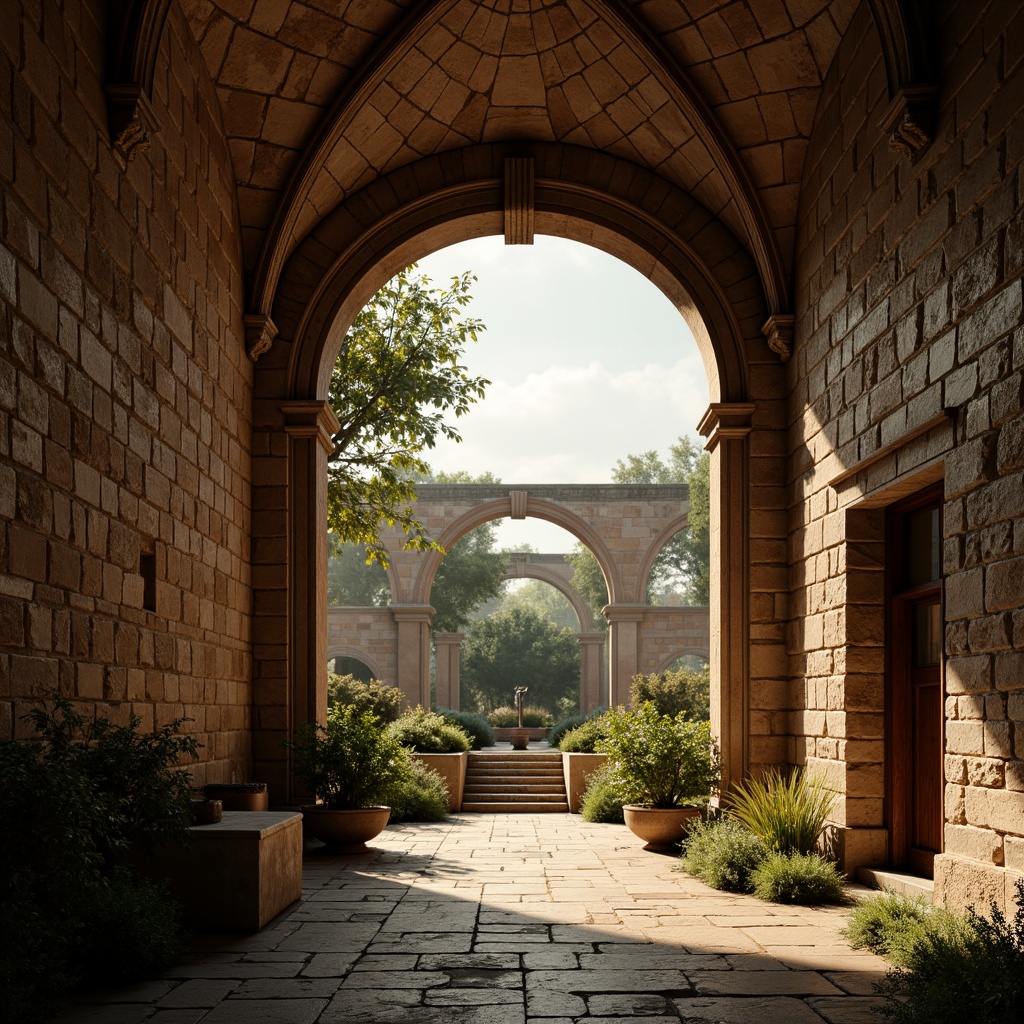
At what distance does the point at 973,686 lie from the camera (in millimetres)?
5031

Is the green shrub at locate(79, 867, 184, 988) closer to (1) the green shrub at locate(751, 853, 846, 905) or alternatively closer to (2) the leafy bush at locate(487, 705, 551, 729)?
(1) the green shrub at locate(751, 853, 846, 905)

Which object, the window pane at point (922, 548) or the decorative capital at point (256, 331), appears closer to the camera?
the window pane at point (922, 548)

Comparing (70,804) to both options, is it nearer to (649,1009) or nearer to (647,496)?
(649,1009)

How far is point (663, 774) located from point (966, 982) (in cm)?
482

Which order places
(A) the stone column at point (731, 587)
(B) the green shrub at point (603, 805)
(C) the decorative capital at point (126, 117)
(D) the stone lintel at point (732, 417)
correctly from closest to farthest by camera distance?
1. (C) the decorative capital at point (126, 117)
2. (A) the stone column at point (731, 587)
3. (D) the stone lintel at point (732, 417)
4. (B) the green shrub at point (603, 805)

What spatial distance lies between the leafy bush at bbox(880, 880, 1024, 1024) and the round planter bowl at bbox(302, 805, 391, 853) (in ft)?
15.4

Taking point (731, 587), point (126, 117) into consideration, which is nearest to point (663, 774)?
point (731, 587)

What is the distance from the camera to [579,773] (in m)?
12.4

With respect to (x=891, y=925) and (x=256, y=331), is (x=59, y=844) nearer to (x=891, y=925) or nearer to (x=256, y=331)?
(x=891, y=925)

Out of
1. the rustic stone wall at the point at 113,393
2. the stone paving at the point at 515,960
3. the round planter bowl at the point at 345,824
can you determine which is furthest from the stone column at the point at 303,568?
the stone paving at the point at 515,960

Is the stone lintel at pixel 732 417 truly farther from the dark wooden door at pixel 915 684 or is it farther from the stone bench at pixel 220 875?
the stone bench at pixel 220 875

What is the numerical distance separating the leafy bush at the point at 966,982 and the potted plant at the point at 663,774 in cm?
412

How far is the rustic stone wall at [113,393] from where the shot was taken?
4.40 metres

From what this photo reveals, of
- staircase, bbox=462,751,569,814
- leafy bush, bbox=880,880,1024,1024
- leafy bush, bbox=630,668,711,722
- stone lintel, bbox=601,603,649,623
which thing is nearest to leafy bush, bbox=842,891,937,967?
leafy bush, bbox=880,880,1024,1024
